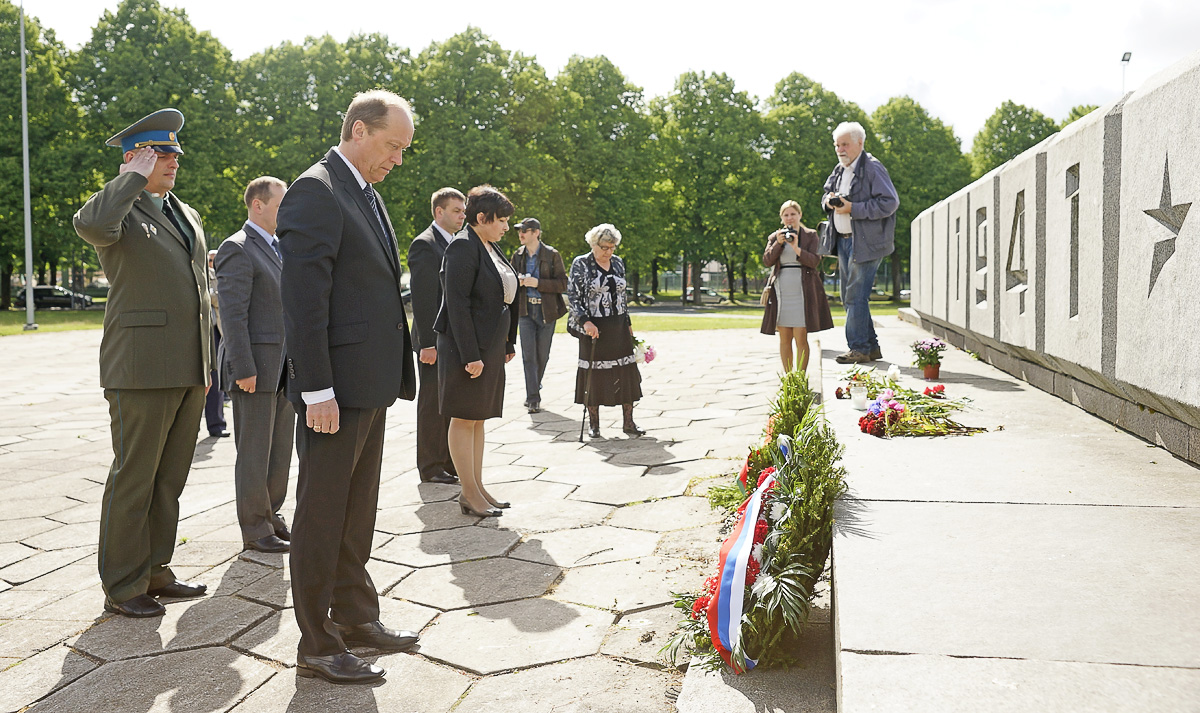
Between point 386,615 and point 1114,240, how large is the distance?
12.6 feet

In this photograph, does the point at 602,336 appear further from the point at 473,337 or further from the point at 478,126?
the point at 478,126

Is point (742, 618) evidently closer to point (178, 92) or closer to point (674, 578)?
point (674, 578)

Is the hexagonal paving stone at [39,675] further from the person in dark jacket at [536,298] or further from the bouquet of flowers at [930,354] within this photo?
the person in dark jacket at [536,298]

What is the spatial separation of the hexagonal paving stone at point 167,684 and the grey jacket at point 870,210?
5790mm

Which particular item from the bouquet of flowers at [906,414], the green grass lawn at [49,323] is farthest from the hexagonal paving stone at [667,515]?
the green grass lawn at [49,323]

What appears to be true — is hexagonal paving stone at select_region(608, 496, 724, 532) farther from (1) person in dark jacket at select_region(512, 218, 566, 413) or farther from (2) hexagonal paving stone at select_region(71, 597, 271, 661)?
(1) person in dark jacket at select_region(512, 218, 566, 413)

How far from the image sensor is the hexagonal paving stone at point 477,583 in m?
3.88

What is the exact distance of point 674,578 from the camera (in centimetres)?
397

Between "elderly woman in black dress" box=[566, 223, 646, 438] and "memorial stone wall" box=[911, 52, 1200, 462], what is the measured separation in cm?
300

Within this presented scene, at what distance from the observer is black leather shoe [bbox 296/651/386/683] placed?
3074mm

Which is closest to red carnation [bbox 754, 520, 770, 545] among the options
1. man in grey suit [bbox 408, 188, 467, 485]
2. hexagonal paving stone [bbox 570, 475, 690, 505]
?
hexagonal paving stone [bbox 570, 475, 690, 505]

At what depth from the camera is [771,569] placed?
2.99 metres

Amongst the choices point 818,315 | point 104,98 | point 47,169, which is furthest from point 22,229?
point 818,315

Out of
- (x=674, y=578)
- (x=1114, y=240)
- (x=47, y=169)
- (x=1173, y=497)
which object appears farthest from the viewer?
(x=47, y=169)
